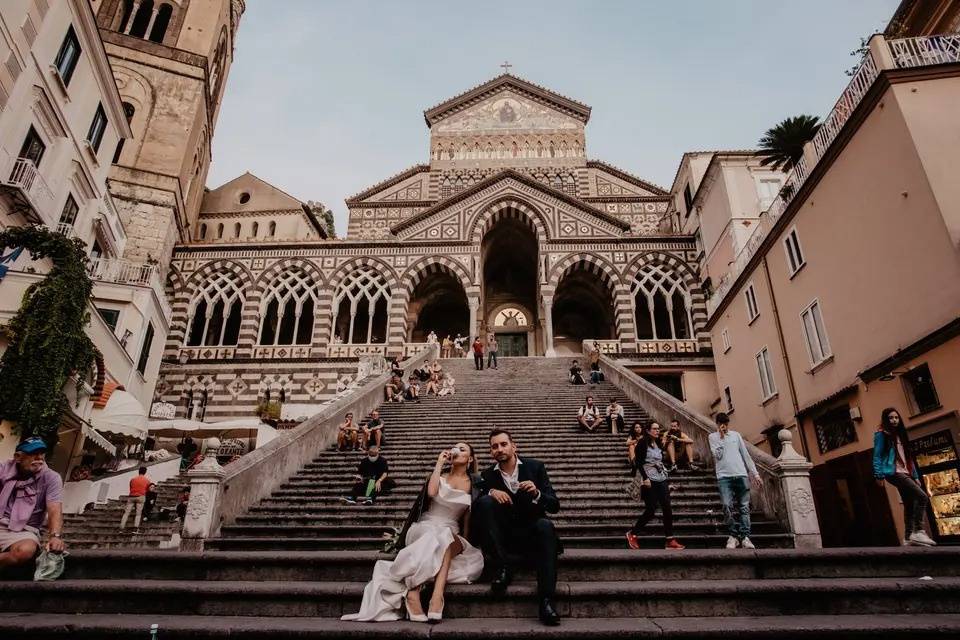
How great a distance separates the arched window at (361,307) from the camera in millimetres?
24500

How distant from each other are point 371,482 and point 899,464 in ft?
22.1

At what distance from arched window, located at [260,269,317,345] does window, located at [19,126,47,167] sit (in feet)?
34.8

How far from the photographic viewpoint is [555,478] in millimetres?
8461

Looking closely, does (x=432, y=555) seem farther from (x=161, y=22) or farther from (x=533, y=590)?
(x=161, y=22)

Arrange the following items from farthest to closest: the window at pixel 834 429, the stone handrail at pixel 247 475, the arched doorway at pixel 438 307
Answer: the arched doorway at pixel 438 307, the window at pixel 834 429, the stone handrail at pixel 247 475

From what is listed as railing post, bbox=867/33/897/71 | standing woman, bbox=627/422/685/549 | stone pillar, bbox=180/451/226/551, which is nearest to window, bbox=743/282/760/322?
railing post, bbox=867/33/897/71

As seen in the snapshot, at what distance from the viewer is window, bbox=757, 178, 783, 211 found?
67.8 feet

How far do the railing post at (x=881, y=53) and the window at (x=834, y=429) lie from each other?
6908mm

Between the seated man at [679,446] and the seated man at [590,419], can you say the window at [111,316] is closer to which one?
the seated man at [590,419]

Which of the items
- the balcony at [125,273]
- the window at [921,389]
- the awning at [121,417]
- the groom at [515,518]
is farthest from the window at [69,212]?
the window at [921,389]

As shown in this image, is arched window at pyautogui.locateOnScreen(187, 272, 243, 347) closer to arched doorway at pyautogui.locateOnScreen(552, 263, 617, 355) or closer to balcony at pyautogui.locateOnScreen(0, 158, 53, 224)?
balcony at pyautogui.locateOnScreen(0, 158, 53, 224)

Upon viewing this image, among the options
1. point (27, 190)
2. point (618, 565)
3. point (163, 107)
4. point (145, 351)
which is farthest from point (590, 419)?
point (163, 107)

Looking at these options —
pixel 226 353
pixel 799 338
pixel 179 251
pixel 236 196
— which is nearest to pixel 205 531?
pixel 799 338

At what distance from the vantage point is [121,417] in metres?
14.3
